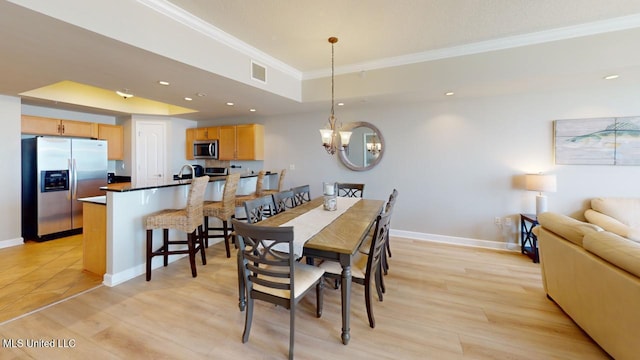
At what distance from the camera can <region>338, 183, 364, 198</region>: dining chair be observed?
4039mm

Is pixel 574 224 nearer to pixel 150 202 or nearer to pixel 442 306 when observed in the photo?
pixel 442 306

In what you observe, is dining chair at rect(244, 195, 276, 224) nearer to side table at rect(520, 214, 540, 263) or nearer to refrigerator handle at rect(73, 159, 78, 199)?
side table at rect(520, 214, 540, 263)

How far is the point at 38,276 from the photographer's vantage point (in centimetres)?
283

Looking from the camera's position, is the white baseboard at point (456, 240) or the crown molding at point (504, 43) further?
the white baseboard at point (456, 240)

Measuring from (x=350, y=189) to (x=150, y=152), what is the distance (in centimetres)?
444

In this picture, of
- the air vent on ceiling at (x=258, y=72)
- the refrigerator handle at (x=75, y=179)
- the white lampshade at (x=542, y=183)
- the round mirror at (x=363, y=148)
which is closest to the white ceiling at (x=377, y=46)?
the air vent on ceiling at (x=258, y=72)

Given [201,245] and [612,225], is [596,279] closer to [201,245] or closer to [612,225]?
[612,225]

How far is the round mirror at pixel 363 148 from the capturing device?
14.5 feet

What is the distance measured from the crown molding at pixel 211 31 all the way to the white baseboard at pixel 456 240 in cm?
321

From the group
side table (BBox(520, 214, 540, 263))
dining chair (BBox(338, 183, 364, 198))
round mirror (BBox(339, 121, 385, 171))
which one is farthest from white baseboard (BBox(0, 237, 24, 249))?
side table (BBox(520, 214, 540, 263))

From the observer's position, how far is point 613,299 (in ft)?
5.13

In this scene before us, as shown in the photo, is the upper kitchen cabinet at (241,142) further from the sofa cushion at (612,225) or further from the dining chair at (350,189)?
the sofa cushion at (612,225)

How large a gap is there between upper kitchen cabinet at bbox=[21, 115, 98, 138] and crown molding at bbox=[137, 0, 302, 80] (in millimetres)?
3850

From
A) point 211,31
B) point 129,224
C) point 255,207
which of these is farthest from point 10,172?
point 255,207
